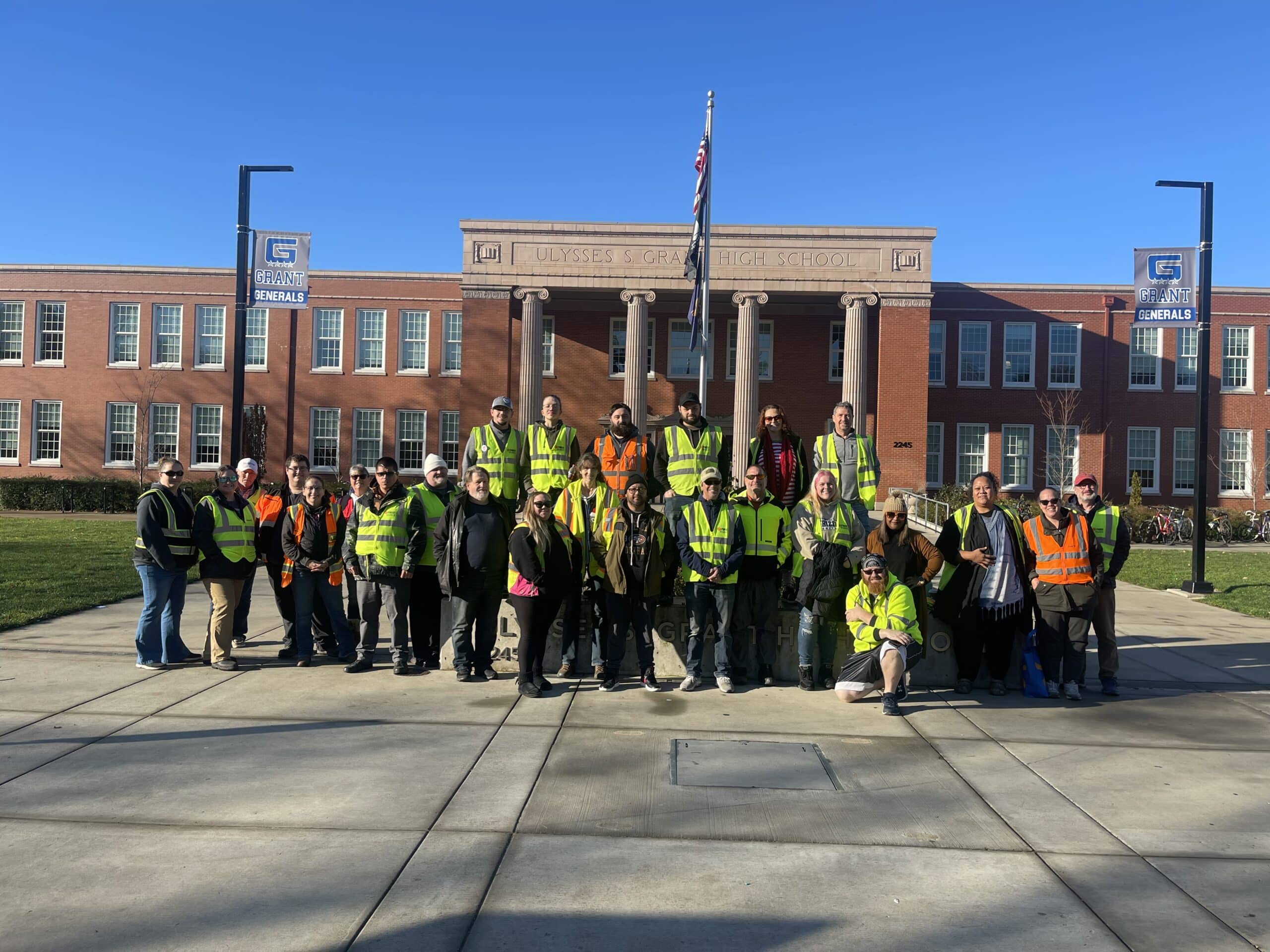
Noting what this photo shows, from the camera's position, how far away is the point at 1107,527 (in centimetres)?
867

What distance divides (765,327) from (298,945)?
33.7 meters

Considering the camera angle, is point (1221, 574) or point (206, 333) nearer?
point (1221, 574)

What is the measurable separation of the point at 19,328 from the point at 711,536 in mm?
41448

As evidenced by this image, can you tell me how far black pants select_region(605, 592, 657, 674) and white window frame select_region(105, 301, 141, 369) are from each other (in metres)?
37.1

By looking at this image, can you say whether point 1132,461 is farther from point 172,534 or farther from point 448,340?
point 172,534

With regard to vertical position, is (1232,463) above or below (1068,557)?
above

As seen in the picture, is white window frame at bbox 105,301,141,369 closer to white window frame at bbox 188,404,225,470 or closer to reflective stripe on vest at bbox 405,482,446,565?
white window frame at bbox 188,404,225,470

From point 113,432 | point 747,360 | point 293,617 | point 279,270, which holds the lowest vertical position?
point 293,617

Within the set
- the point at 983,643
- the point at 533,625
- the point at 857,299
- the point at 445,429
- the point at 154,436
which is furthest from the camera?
the point at 154,436

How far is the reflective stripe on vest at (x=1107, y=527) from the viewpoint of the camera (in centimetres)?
860

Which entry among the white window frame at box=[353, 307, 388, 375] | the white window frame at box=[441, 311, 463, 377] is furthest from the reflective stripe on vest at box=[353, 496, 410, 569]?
the white window frame at box=[353, 307, 388, 375]

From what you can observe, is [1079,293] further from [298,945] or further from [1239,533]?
[298,945]

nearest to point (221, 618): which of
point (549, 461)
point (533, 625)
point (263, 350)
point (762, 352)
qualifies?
point (533, 625)

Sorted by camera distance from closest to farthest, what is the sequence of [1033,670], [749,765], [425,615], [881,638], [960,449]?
[749,765] → [881,638] → [1033,670] → [425,615] → [960,449]
